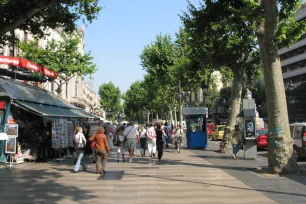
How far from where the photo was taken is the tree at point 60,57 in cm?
3193

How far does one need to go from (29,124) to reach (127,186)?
7893mm

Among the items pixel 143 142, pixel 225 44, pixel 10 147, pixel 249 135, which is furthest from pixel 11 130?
pixel 225 44

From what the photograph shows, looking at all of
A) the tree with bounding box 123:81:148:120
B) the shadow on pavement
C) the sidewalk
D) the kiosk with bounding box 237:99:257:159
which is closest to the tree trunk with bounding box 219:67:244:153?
the kiosk with bounding box 237:99:257:159

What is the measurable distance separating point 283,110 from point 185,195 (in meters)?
5.16

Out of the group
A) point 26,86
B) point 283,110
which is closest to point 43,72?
point 26,86

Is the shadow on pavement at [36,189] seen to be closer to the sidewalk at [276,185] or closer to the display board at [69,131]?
the sidewalk at [276,185]

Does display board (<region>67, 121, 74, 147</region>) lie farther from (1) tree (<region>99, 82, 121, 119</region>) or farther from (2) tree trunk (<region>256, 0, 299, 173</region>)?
(1) tree (<region>99, 82, 121, 119</region>)

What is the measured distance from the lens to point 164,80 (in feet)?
133

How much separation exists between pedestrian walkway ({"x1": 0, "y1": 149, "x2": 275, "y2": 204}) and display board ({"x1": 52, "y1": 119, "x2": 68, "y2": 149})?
254 centimetres

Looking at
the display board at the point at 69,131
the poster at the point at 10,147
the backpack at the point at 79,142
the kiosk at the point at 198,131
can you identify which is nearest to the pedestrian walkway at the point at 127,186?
the poster at the point at 10,147

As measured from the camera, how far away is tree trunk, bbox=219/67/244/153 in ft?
65.2

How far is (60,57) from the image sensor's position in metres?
32.7

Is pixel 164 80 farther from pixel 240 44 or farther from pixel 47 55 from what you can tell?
pixel 240 44

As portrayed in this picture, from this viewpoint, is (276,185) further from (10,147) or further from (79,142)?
(10,147)
